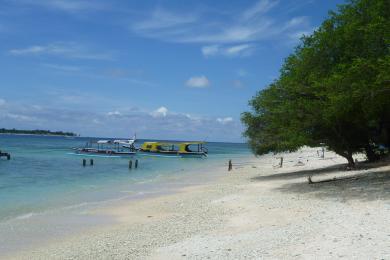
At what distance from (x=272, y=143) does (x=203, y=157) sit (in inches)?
1832

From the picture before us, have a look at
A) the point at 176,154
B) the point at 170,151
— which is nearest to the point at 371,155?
the point at 176,154

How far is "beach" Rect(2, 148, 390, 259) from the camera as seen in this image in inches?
346

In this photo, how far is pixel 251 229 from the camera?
446 inches

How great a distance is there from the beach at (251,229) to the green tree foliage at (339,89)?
124 inches

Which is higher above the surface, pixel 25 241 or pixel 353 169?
pixel 353 169

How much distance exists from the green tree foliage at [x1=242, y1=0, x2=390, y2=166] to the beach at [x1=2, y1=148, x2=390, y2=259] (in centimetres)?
315

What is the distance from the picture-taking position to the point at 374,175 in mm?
18984

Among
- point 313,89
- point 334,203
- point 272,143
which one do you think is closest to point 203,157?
point 272,143

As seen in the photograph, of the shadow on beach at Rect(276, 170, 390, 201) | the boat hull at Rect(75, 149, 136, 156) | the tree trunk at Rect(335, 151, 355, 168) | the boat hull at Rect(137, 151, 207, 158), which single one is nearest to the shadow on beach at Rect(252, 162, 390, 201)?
the shadow on beach at Rect(276, 170, 390, 201)

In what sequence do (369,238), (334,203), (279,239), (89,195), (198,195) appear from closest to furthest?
(369,238), (279,239), (334,203), (198,195), (89,195)

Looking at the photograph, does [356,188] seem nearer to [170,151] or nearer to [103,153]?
[103,153]

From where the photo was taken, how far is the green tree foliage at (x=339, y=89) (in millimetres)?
14938

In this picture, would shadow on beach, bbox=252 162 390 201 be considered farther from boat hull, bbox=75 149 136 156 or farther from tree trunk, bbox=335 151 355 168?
boat hull, bbox=75 149 136 156

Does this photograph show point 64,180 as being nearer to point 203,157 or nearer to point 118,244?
point 118,244
